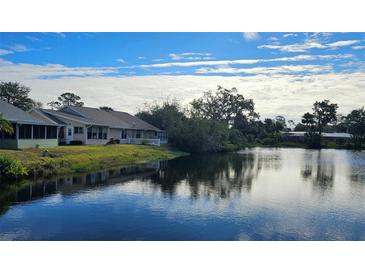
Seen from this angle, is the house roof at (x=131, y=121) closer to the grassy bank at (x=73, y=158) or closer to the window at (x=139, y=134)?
the window at (x=139, y=134)

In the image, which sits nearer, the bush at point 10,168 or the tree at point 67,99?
the bush at point 10,168

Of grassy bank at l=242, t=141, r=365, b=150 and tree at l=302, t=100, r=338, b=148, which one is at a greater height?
tree at l=302, t=100, r=338, b=148

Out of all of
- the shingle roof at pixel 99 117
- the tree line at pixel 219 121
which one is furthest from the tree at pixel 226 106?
Result: the shingle roof at pixel 99 117

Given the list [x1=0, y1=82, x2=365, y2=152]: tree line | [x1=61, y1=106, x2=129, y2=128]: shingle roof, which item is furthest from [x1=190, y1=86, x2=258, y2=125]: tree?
[x1=61, y1=106, x2=129, y2=128]: shingle roof

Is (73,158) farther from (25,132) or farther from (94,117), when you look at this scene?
(94,117)

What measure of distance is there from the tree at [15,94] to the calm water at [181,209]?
40.6m

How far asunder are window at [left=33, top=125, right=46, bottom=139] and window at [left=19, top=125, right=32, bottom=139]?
680mm

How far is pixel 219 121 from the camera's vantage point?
7625 cm

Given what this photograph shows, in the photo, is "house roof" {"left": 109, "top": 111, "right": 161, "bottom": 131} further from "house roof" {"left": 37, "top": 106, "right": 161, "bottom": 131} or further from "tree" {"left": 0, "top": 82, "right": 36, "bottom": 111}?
"tree" {"left": 0, "top": 82, "right": 36, "bottom": 111}

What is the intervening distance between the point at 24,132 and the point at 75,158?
453 centimetres

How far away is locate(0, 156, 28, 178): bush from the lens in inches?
896

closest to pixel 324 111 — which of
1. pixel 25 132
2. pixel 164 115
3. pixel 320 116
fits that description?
pixel 320 116

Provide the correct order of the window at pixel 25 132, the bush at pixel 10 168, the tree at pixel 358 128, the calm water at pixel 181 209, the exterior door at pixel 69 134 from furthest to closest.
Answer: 1. the tree at pixel 358 128
2. the exterior door at pixel 69 134
3. the window at pixel 25 132
4. the bush at pixel 10 168
5. the calm water at pixel 181 209

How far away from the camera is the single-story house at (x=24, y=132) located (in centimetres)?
2862
